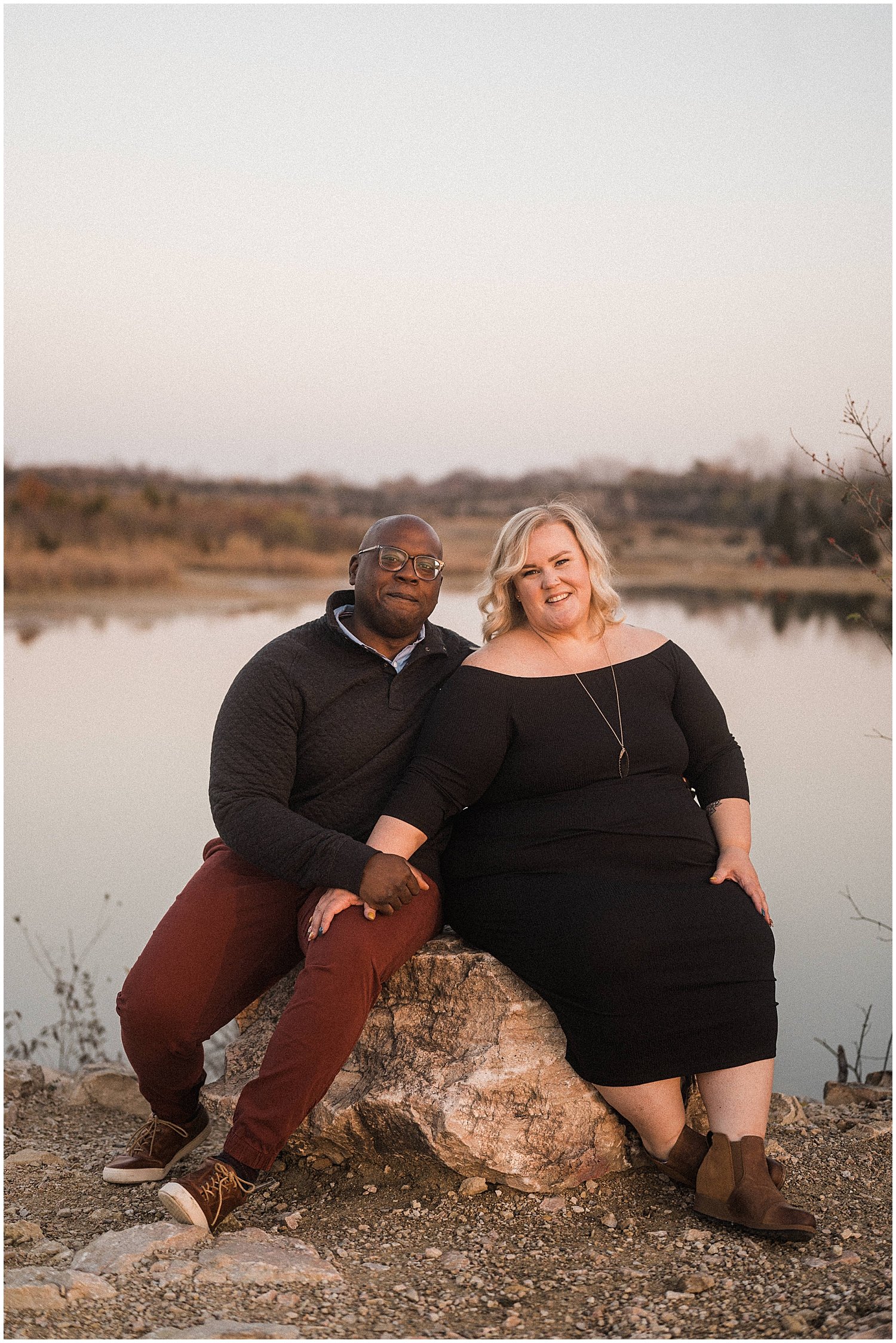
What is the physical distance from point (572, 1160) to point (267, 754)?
146 cm

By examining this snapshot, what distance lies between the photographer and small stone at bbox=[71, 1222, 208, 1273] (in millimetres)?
2996

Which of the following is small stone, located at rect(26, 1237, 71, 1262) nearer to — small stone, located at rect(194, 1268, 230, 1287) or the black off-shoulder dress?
small stone, located at rect(194, 1268, 230, 1287)

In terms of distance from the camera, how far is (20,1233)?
3.34m

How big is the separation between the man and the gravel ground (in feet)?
0.94

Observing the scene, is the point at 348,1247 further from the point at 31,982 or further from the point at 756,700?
the point at 756,700

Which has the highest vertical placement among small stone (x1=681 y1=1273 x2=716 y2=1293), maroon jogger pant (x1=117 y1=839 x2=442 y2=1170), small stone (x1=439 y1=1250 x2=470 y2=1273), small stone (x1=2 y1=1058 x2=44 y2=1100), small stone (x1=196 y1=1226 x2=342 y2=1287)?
maroon jogger pant (x1=117 y1=839 x2=442 y2=1170)

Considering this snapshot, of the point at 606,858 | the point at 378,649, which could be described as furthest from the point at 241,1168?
the point at 378,649

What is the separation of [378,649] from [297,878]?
2.55 ft

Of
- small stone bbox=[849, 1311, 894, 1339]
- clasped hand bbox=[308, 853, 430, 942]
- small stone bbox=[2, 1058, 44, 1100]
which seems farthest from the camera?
small stone bbox=[2, 1058, 44, 1100]

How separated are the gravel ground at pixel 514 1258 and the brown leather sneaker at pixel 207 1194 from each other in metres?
0.20

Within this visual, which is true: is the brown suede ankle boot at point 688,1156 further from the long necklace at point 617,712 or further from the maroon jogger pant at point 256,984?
the long necklace at point 617,712

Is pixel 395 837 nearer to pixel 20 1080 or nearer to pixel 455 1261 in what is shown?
pixel 455 1261

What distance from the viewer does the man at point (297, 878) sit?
3.24 metres

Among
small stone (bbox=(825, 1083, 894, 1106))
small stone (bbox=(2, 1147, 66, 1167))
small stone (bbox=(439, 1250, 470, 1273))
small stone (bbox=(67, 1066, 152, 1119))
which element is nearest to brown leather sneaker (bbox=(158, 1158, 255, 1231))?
small stone (bbox=(439, 1250, 470, 1273))
